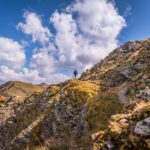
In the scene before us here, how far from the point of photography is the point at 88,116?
138 ft

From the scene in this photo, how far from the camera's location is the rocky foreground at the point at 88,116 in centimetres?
2147

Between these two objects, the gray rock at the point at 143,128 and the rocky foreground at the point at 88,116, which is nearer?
the gray rock at the point at 143,128

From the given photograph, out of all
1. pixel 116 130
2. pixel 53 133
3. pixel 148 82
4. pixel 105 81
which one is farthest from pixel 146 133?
pixel 105 81

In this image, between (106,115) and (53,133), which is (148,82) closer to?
(106,115)

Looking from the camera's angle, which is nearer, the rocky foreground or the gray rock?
the gray rock

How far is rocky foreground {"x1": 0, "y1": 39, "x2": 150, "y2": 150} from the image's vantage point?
21469mm

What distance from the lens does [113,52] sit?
11500cm

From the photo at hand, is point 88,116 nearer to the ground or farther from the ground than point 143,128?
farther from the ground

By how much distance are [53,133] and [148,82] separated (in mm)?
18483

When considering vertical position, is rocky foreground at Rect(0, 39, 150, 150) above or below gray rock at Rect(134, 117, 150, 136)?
above

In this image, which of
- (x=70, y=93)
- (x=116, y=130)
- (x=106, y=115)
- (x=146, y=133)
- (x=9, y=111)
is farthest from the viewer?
(x=9, y=111)

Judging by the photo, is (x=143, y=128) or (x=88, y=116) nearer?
(x=143, y=128)

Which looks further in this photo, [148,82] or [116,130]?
[148,82]

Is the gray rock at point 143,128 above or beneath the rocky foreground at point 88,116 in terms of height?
beneath
